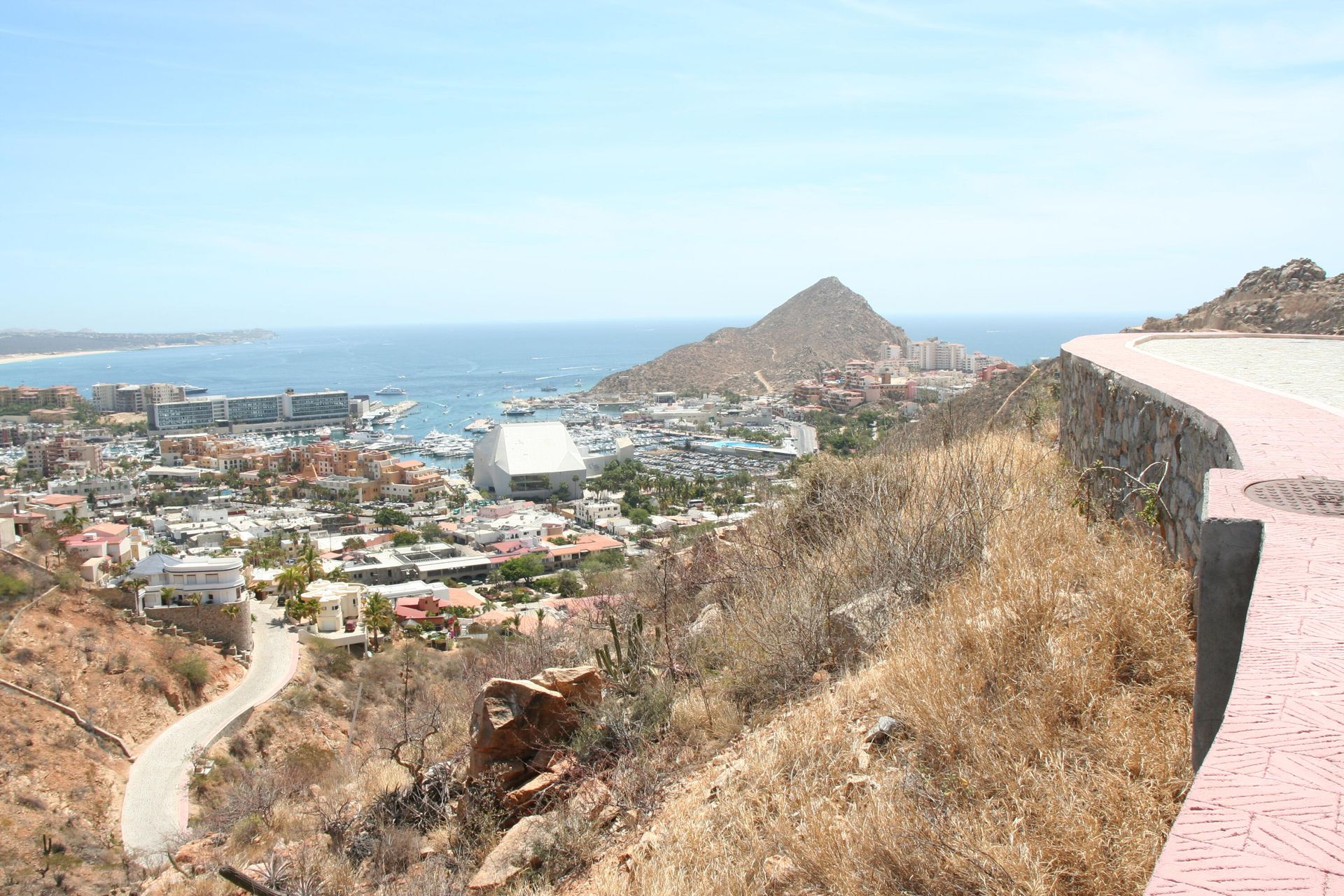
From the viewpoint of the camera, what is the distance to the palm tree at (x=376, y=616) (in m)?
15.6

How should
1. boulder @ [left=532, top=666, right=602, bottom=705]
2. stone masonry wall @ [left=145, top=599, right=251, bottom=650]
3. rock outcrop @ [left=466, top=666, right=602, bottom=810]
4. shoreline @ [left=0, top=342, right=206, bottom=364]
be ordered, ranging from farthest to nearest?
1. shoreline @ [left=0, top=342, right=206, bottom=364]
2. stone masonry wall @ [left=145, top=599, right=251, bottom=650]
3. boulder @ [left=532, top=666, right=602, bottom=705]
4. rock outcrop @ [left=466, top=666, right=602, bottom=810]

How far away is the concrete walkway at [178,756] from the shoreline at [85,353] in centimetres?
15057

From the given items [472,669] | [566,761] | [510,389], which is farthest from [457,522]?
[510,389]

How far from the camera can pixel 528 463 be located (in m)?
38.2

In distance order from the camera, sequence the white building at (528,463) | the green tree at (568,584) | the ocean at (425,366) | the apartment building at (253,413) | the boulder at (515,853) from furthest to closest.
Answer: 1. the ocean at (425,366)
2. the apartment building at (253,413)
3. the white building at (528,463)
4. the green tree at (568,584)
5. the boulder at (515,853)

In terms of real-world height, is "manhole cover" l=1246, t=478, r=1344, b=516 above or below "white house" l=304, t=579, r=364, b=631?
above

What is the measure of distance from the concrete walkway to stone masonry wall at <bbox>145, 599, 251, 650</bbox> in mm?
510

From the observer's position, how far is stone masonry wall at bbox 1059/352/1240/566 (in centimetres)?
244

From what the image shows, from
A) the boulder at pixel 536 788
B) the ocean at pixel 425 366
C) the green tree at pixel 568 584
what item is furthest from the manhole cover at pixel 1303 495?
the ocean at pixel 425 366

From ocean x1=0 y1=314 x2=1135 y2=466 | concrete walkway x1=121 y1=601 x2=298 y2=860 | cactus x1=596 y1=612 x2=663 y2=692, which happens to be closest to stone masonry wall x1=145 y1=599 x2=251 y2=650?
concrete walkway x1=121 y1=601 x2=298 y2=860

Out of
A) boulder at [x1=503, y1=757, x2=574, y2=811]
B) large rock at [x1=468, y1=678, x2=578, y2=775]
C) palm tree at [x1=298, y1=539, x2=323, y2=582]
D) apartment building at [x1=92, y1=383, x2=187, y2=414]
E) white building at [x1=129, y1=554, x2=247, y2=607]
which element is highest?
large rock at [x1=468, y1=678, x2=578, y2=775]

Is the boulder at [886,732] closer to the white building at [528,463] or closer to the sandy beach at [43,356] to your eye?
the white building at [528,463]

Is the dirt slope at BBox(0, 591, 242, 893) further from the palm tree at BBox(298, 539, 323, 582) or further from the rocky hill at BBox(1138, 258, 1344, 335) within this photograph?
the rocky hill at BBox(1138, 258, 1344, 335)

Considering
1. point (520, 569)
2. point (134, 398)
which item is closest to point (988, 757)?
point (520, 569)
